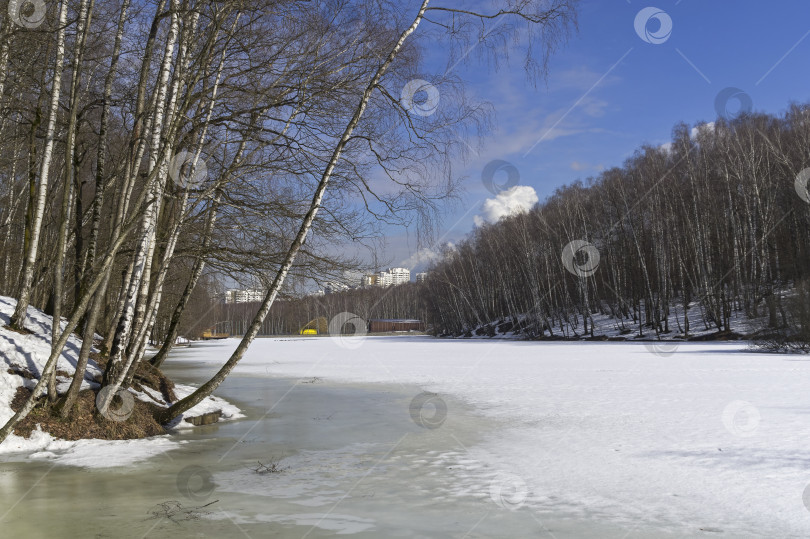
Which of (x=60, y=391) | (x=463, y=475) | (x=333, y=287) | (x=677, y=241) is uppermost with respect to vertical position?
(x=677, y=241)

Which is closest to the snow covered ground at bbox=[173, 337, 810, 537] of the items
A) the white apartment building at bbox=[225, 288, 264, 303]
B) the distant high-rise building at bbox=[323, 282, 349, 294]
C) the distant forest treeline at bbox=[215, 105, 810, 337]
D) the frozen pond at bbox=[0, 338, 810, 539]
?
the frozen pond at bbox=[0, 338, 810, 539]

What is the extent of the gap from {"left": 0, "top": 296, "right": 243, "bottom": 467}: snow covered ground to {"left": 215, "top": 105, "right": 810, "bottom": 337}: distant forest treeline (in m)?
22.7

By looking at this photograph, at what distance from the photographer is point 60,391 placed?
8.10 m

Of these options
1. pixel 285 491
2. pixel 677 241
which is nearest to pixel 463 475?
pixel 285 491

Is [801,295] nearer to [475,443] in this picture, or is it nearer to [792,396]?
[792,396]

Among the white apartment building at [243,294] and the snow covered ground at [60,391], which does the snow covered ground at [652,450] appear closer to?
the white apartment building at [243,294]

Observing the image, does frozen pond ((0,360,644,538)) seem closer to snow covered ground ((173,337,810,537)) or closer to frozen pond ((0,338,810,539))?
frozen pond ((0,338,810,539))

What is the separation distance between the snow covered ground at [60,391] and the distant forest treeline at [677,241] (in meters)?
22.7


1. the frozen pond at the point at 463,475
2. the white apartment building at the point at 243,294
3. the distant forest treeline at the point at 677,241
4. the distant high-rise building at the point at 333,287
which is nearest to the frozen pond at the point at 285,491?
the frozen pond at the point at 463,475

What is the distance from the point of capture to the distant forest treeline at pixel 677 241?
33.2 m

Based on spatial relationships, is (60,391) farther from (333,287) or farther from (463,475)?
(463,475)

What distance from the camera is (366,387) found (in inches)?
579

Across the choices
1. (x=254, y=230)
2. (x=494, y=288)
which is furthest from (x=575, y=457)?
(x=494, y=288)

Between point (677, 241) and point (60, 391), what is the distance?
123ft
